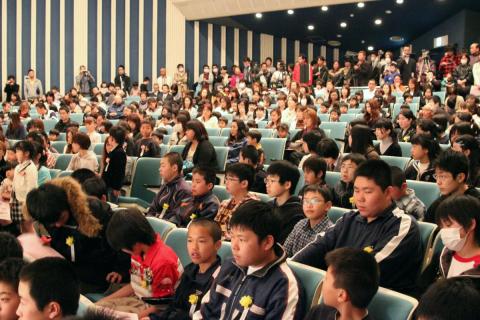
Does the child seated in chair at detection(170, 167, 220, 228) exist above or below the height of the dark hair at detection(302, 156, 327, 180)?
below

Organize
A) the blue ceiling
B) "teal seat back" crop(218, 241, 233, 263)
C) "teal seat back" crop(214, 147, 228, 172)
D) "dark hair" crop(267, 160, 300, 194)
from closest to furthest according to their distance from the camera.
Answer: "teal seat back" crop(218, 241, 233, 263) → "dark hair" crop(267, 160, 300, 194) → "teal seat back" crop(214, 147, 228, 172) → the blue ceiling

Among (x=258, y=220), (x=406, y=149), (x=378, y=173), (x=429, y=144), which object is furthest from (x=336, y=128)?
(x=258, y=220)

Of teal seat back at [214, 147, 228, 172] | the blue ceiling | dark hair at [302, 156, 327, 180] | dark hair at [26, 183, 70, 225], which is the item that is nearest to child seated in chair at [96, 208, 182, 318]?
dark hair at [26, 183, 70, 225]

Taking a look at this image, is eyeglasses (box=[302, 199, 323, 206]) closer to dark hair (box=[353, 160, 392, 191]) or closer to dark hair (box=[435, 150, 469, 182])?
dark hair (box=[353, 160, 392, 191])

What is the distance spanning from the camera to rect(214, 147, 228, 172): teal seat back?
6.49 meters

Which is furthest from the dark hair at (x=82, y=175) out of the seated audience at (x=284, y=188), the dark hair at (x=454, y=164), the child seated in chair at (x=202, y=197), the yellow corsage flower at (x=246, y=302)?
the dark hair at (x=454, y=164)

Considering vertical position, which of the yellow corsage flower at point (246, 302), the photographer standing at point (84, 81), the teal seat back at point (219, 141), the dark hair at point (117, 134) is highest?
the photographer standing at point (84, 81)

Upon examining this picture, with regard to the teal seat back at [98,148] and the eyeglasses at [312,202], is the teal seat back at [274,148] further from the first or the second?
the eyeglasses at [312,202]

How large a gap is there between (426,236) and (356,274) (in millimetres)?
1058

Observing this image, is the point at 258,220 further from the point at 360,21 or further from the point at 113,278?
the point at 360,21

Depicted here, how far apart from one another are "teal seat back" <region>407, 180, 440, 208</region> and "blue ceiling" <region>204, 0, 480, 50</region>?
11387mm

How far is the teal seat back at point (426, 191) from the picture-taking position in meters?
4.11

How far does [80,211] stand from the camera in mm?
3473

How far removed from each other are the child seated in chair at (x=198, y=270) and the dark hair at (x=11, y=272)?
0.75m
